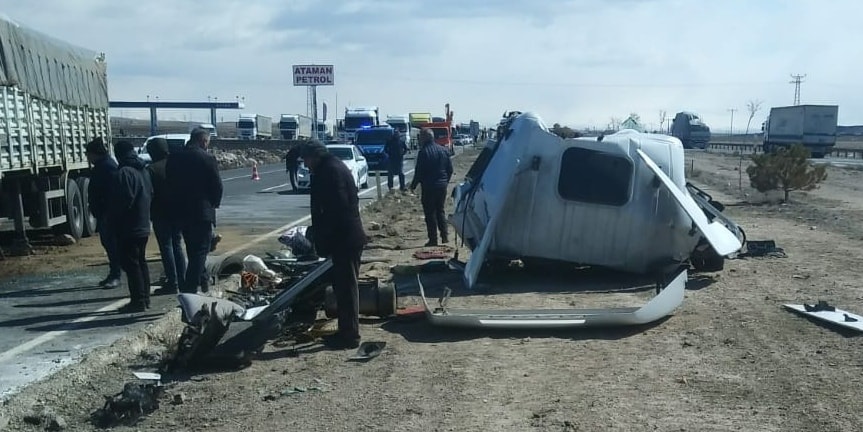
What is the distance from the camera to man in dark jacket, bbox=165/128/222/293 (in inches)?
375

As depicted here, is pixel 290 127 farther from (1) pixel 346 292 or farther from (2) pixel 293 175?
(1) pixel 346 292

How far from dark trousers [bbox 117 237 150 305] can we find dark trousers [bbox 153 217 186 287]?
620mm

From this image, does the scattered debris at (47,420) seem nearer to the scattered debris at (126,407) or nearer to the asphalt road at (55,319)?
the scattered debris at (126,407)

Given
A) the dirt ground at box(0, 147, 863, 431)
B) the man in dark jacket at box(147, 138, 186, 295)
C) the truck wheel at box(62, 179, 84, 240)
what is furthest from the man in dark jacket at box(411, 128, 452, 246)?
the truck wheel at box(62, 179, 84, 240)

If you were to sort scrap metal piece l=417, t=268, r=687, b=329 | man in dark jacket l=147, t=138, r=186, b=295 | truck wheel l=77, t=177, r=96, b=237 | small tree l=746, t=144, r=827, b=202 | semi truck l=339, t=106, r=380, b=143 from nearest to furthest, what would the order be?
scrap metal piece l=417, t=268, r=687, b=329 → man in dark jacket l=147, t=138, r=186, b=295 → truck wheel l=77, t=177, r=96, b=237 → small tree l=746, t=144, r=827, b=202 → semi truck l=339, t=106, r=380, b=143

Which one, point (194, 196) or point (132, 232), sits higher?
point (194, 196)

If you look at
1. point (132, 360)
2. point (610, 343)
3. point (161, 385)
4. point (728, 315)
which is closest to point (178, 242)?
point (132, 360)

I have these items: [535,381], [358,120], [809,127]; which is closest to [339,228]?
[535,381]

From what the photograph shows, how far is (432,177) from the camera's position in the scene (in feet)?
47.3

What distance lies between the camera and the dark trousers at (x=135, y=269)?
31.5 ft

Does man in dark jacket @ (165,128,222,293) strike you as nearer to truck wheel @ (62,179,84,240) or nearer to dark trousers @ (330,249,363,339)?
dark trousers @ (330,249,363,339)

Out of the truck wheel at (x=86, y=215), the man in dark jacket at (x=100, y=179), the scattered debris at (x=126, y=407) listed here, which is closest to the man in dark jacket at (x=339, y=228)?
the scattered debris at (x=126, y=407)

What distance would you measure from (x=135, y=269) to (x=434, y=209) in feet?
19.7

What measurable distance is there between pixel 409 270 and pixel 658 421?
20.9 ft
